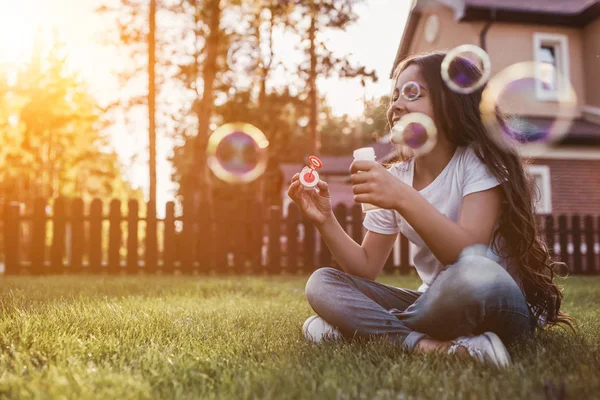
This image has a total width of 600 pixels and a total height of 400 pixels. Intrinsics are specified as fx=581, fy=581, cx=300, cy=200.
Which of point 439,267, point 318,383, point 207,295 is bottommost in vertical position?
point 207,295

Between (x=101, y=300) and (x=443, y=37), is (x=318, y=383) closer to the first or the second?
(x=101, y=300)

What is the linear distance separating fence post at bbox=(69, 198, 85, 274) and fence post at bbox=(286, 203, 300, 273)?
329 cm

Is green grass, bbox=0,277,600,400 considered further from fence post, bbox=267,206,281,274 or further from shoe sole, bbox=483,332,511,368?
fence post, bbox=267,206,281,274

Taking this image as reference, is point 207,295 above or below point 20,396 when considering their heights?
below

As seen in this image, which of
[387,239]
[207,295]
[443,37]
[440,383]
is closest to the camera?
[440,383]

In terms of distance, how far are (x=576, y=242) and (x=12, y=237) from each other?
9408mm

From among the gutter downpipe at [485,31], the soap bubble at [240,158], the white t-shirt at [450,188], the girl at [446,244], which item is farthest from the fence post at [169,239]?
the soap bubble at [240,158]

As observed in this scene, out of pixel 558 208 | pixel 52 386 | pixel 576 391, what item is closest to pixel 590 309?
pixel 576 391

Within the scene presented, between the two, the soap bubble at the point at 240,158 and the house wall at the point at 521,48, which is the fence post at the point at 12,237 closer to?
the house wall at the point at 521,48

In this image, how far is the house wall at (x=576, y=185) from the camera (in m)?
12.5

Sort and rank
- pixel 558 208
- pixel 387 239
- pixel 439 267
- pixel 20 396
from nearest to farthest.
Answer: pixel 20 396
pixel 439 267
pixel 387 239
pixel 558 208

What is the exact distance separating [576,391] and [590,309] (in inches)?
119

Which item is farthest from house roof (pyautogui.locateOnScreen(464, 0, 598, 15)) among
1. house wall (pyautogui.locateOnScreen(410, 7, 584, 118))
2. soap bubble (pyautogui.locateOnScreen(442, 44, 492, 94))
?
soap bubble (pyautogui.locateOnScreen(442, 44, 492, 94))

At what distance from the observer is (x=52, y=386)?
1.74 metres
